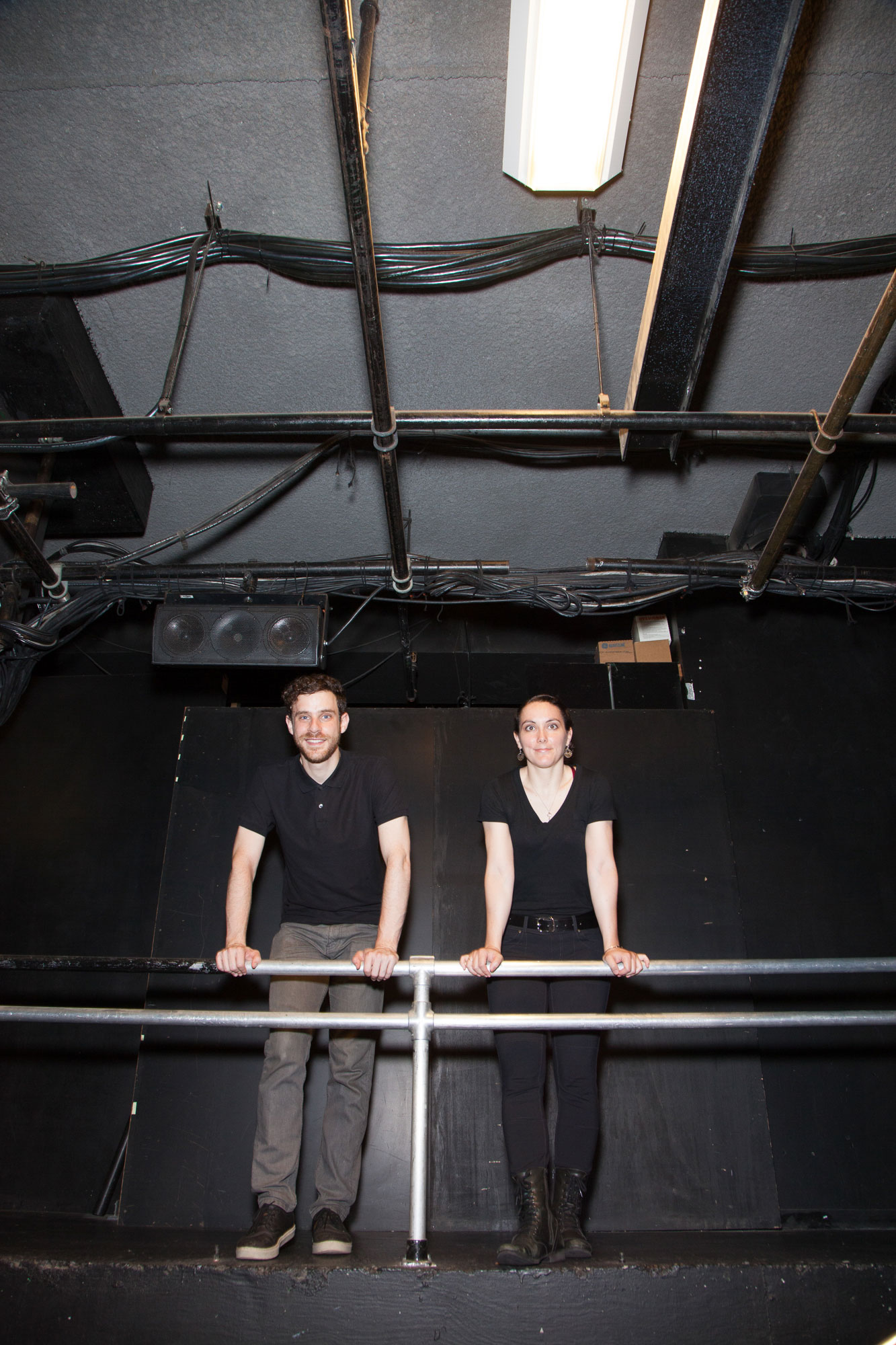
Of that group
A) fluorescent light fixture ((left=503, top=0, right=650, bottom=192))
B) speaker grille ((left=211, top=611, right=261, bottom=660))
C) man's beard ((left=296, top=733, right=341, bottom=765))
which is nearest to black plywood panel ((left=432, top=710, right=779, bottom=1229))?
speaker grille ((left=211, top=611, right=261, bottom=660))

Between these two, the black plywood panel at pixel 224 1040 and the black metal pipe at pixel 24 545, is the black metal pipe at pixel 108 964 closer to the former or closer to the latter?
the black plywood panel at pixel 224 1040

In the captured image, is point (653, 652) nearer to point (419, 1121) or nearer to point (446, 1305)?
point (419, 1121)

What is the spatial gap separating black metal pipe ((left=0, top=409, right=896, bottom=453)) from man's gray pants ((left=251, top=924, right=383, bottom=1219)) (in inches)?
64.3

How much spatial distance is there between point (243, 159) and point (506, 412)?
3.69 feet

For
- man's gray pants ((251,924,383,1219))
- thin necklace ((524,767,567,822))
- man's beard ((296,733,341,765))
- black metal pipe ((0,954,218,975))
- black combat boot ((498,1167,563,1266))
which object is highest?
man's beard ((296,733,341,765))

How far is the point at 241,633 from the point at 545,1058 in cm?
232

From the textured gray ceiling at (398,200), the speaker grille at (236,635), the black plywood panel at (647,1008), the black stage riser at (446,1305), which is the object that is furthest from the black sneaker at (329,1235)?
the textured gray ceiling at (398,200)

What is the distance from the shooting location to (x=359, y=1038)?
225 cm

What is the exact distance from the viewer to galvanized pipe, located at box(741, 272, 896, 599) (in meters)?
2.19

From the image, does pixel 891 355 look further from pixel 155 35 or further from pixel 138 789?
pixel 138 789

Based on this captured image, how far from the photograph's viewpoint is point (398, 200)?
2.78m

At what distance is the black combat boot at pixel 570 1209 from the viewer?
1710 millimetres

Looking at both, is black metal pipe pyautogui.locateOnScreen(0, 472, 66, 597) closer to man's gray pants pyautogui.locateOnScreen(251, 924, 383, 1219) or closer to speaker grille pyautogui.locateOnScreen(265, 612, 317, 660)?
speaker grille pyautogui.locateOnScreen(265, 612, 317, 660)

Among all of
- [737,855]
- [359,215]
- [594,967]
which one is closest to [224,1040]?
[594,967]
